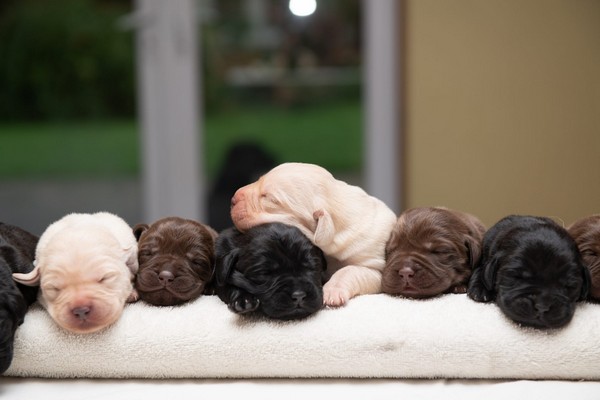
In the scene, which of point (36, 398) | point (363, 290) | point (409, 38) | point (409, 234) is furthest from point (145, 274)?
A: point (409, 38)

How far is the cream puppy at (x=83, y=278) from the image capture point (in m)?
1.39

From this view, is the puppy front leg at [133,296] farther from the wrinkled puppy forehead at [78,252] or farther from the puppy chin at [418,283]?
the puppy chin at [418,283]

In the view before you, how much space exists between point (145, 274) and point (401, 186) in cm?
244

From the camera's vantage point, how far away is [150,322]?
1456mm

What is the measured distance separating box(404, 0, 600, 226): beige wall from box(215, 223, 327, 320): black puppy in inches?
85.2

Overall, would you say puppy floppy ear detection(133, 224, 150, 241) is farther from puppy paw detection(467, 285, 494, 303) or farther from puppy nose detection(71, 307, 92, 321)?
puppy paw detection(467, 285, 494, 303)

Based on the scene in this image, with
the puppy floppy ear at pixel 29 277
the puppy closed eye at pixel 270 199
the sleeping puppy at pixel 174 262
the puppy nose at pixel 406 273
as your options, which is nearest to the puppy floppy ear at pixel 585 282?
the puppy nose at pixel 406 273

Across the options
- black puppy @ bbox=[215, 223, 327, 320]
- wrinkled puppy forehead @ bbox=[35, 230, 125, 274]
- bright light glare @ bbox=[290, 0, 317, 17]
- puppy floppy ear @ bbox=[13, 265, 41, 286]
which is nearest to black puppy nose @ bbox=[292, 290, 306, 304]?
black puppy @ bbox=[215, 223, 327, 320]

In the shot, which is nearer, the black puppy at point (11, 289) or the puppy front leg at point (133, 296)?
the black puppy at point (11, 289)

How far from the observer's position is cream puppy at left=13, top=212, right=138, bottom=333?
4.57 feet

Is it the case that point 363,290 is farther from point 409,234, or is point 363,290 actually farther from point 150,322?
point 150,322

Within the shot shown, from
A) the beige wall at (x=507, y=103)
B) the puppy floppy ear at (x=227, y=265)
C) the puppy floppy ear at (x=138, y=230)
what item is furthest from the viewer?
the beige wall at (x=507, y=103)

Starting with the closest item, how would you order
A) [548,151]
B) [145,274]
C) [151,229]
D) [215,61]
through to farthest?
[145,274], [151,229], [548,151], [215,61]

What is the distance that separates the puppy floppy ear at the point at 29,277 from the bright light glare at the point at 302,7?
256 cm
